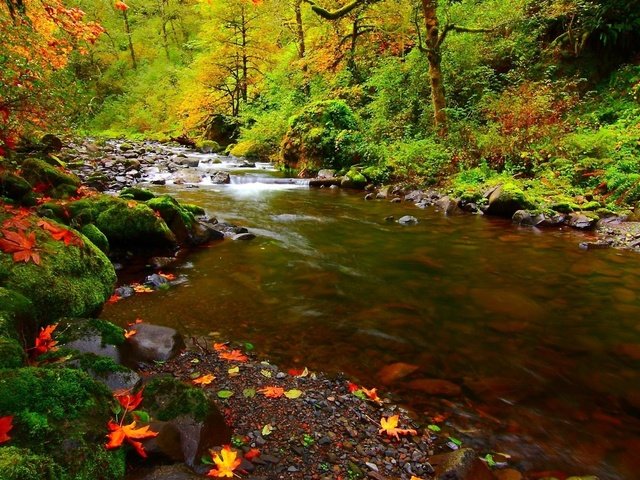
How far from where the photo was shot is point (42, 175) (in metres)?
7.37

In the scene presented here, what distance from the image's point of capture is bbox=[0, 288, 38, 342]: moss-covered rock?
265 centimetres

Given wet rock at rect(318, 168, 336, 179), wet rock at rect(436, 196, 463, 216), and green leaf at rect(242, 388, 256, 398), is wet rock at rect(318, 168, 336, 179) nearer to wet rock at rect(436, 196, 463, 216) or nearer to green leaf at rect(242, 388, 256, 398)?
wet rock at rect(436, 196, 463, 216)

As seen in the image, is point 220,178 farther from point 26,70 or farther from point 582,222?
point 582,222

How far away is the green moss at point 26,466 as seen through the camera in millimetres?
1470

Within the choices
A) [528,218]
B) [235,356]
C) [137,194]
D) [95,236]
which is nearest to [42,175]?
[137,194]

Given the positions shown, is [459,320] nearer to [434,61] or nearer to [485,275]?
[485,275]

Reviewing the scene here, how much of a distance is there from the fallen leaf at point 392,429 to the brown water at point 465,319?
30cm

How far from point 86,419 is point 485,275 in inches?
221

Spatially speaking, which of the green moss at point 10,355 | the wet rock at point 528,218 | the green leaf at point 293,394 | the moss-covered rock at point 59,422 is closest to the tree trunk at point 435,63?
the wet rock at point 528,218

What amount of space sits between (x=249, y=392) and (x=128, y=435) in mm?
1152

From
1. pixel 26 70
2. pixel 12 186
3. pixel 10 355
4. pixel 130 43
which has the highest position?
pixel 130 43

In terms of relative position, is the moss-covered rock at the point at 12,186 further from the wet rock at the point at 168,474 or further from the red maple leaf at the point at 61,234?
the wet rock at the point at 168,474

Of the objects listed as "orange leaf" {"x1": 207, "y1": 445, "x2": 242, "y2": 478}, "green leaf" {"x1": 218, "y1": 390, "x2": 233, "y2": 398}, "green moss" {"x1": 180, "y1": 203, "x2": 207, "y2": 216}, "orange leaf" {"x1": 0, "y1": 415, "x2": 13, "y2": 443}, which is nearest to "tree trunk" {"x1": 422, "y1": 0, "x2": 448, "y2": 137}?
"green moss" {"x1": 180, "y1": 203, "x2": 207, "y2": 216}

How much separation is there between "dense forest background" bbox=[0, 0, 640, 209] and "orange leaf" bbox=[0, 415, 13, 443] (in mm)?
3096
